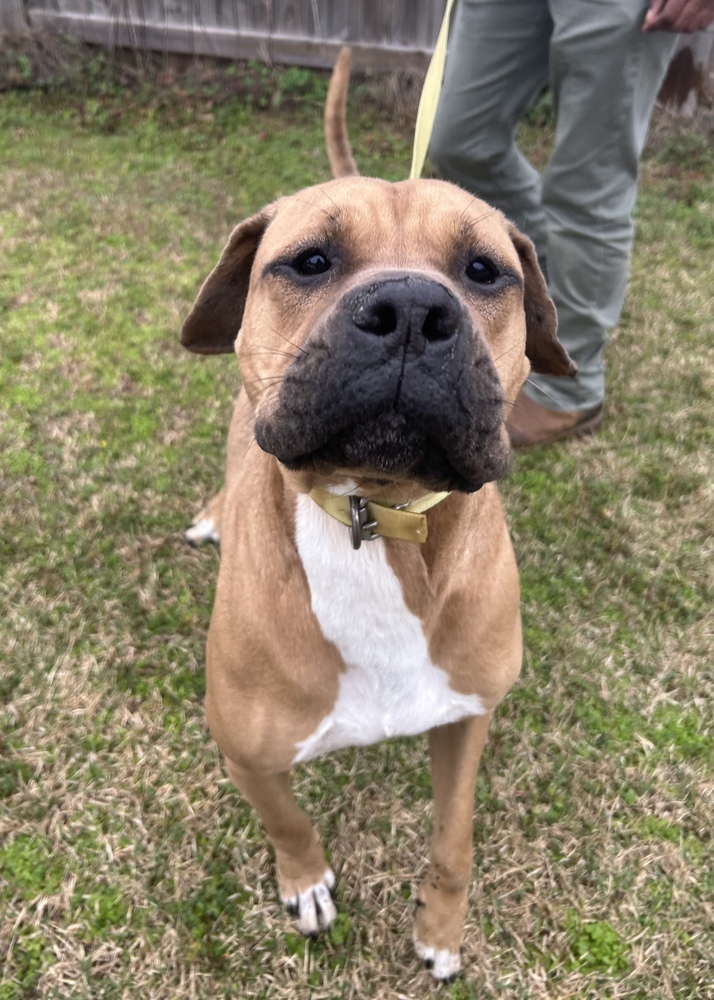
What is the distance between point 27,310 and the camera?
4.82 metres

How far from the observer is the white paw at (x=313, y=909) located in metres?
2.32

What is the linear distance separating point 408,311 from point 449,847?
1.61 metres

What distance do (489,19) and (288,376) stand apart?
2.76 m

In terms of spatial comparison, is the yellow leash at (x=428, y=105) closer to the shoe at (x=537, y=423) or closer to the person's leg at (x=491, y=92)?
the person's leg at (x=491, y=92)

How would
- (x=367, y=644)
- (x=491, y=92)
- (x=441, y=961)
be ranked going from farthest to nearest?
(x=491, y=92) < (x=441, y=961) < (x=367, y=644)

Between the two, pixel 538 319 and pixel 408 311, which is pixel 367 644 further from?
pixel 538 319

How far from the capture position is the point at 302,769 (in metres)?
2.71

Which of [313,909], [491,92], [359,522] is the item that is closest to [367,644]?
[359,522]

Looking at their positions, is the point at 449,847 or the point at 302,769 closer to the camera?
the point at 449,847

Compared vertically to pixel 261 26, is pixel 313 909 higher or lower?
lower

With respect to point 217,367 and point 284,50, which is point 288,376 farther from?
point 284,50

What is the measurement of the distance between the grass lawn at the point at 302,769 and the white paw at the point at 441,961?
4 cm

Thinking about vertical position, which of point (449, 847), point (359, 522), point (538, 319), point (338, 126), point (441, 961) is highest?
point (338, 126)

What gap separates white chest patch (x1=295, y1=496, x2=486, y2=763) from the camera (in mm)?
1771
